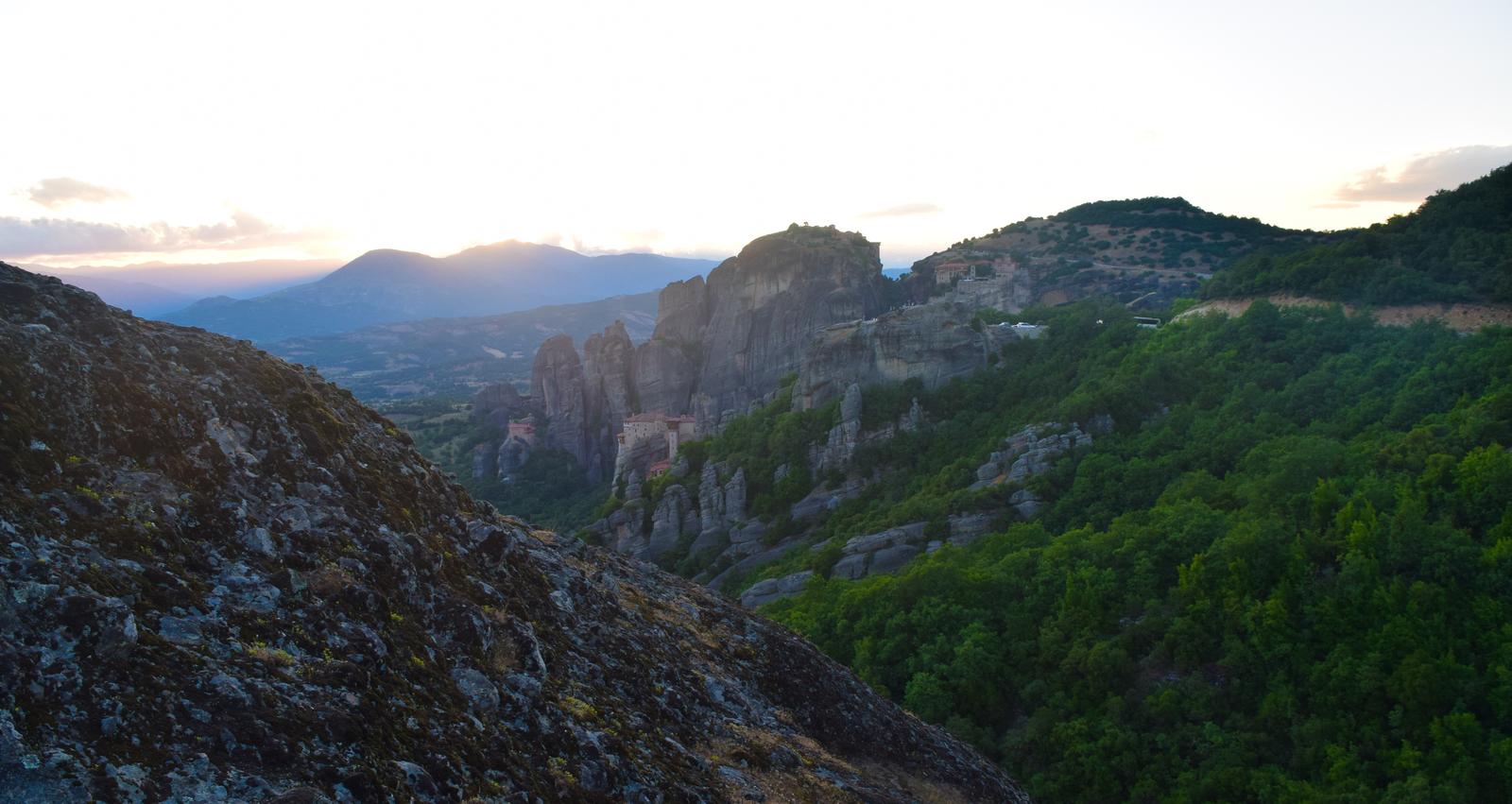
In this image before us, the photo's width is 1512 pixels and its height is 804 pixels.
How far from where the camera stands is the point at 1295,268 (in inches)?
1597

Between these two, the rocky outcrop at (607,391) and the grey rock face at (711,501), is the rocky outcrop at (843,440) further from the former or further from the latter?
the rocky outcrop at (607,391)

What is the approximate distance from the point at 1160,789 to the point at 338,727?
703 inches

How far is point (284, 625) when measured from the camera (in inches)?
253

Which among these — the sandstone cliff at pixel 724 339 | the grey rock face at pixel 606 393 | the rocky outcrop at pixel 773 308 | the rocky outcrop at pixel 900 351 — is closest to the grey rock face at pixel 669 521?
the rocky outcrop at pixel 900 351

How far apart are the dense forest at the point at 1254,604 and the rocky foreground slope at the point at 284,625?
10.5 metres

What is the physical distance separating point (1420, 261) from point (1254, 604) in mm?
24926

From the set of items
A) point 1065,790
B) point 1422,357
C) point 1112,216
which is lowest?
point 1065,790

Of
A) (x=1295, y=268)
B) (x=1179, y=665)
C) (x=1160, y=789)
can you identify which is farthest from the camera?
(x=1295, y=268)

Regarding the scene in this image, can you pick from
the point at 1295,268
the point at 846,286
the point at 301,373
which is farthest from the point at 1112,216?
the point at 301,373

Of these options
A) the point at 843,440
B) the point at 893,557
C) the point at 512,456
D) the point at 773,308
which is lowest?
the point at 512,456

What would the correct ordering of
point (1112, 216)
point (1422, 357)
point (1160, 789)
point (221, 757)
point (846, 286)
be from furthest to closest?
point (1112, 216) → point (846, 286) → point (1422, 357) → point (1160, 789) → point (221, 757)

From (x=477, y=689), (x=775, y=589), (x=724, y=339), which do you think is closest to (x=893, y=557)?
(x=775, y=589)

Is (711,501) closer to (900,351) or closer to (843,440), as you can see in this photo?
(843,440)

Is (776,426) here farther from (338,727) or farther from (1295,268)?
(338,727)
